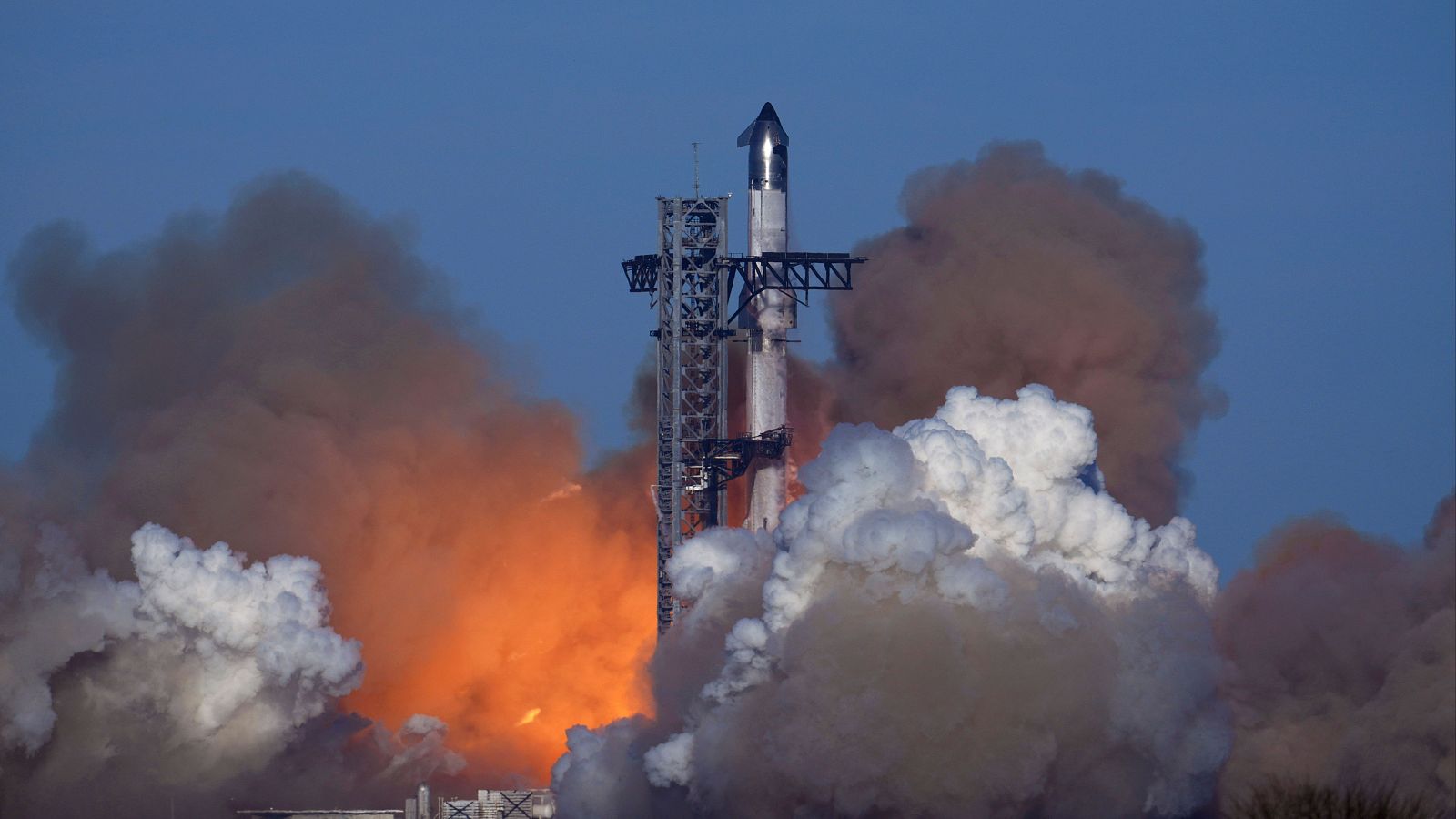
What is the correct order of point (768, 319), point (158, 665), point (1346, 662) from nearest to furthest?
1. point (1346, 662)
2. point (158, 665)
3. point (768, 319)

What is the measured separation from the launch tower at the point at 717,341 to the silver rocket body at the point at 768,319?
0.06ft

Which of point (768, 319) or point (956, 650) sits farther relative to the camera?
point (768, 319)

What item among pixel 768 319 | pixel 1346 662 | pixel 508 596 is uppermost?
pixel 768 319

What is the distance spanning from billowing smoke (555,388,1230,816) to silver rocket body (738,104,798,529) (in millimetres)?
5264

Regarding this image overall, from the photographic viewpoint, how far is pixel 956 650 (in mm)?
57750

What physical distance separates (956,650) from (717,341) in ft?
35.7

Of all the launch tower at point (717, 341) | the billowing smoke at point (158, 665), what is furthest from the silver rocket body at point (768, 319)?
the billowing smoke at point (158, 665)

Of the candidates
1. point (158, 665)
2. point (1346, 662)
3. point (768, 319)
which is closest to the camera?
point (1346, 662)

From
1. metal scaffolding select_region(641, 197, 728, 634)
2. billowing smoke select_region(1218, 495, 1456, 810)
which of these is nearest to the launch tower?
metal scaffolding select_region(641, 197, 728, 634)

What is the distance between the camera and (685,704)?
6159 centimetres

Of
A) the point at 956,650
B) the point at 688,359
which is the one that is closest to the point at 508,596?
the point at 688,359

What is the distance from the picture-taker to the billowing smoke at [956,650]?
57.8 meters

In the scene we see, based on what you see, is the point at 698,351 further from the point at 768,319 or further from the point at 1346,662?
the point at 1346,662

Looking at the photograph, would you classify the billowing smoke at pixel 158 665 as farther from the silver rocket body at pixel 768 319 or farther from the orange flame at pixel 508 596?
the silver rocket body at pixel 768 319
